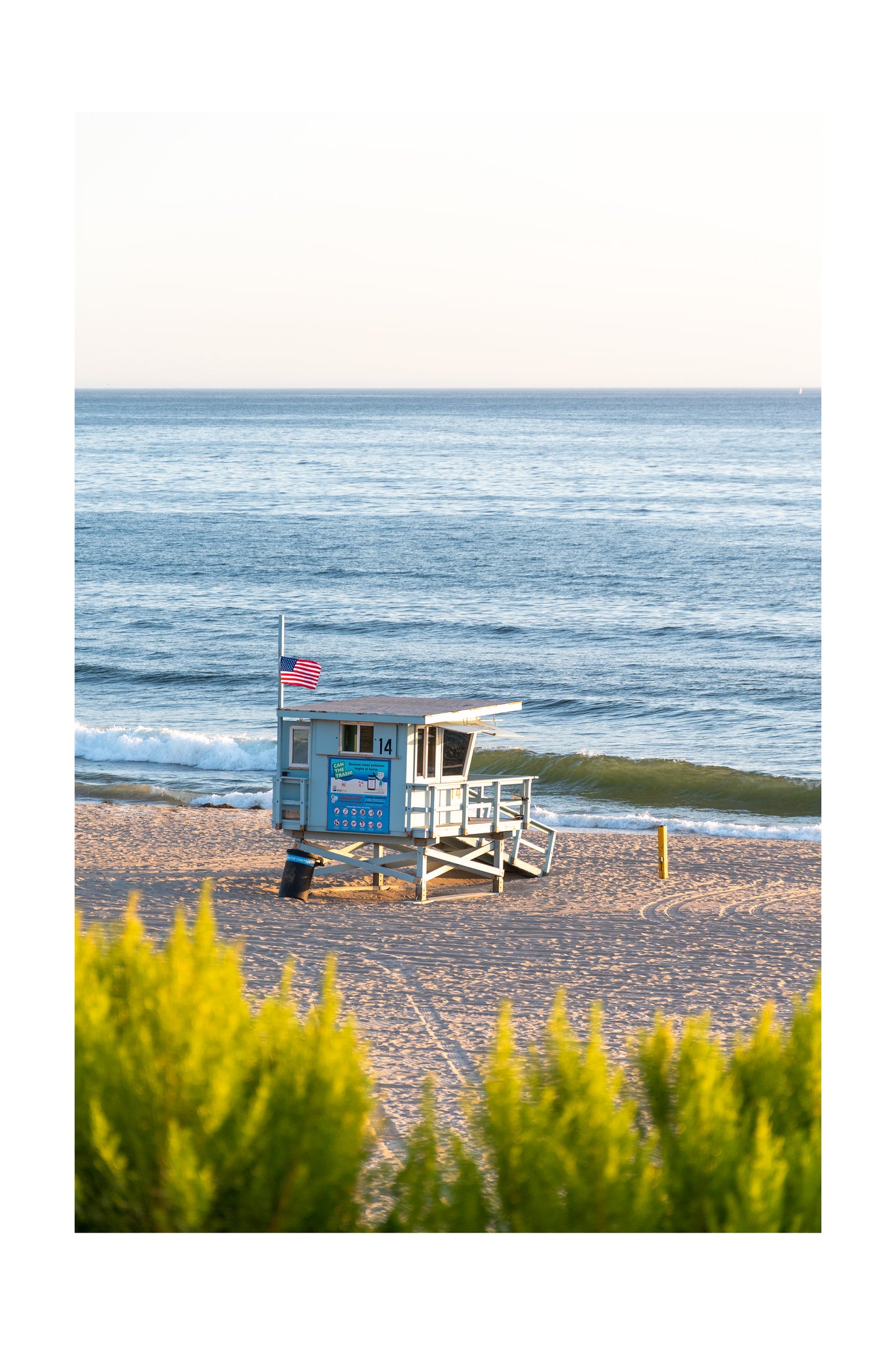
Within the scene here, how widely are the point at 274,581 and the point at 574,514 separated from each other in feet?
63.8

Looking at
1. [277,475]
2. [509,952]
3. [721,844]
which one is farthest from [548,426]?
[509,952]

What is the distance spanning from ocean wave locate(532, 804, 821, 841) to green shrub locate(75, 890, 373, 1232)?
17.8 meters

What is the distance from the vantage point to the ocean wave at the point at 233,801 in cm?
2567

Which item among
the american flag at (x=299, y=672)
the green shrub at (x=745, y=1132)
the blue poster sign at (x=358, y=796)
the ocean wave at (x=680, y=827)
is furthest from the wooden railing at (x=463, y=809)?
the green shrub at (x=745, y=1132)

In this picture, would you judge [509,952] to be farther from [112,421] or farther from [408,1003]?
[112,421]

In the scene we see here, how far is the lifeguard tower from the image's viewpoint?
16000mm

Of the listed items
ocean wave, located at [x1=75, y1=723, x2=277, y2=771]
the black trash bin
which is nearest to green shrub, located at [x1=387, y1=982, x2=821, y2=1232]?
the black trash bin

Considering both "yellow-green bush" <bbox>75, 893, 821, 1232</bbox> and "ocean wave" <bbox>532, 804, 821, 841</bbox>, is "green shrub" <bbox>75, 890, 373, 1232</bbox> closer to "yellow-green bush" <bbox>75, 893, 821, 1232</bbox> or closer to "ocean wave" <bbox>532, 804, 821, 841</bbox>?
"yellow-green bush" <bbox>75, 893, 821, 1232</bbox>

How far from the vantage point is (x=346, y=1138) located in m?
5.32

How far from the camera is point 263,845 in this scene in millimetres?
20766

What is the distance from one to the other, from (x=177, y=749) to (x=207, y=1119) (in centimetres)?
2733

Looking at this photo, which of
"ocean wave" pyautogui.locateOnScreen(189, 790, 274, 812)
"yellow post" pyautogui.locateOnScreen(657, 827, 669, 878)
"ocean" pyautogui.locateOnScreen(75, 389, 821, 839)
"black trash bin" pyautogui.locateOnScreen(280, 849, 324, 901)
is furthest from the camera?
"ocean" pyautogui.locateOnScreen(75, 389, 821, 839)

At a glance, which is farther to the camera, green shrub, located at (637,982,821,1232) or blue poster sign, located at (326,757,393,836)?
blue poster sign, located at (326,757,393,836)

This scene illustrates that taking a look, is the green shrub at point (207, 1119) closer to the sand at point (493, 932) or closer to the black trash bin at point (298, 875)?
the sand at point (493, 932)
